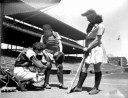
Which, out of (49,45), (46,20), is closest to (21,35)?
(46,20)

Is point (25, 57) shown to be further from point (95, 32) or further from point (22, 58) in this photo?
point (95, 32)

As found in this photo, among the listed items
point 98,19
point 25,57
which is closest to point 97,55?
point 98,19

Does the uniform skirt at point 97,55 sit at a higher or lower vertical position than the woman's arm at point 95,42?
lower

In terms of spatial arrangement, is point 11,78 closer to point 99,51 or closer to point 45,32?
point 45,32

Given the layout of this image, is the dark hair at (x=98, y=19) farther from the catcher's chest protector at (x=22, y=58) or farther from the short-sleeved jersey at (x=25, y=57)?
the catcher's chest protector at (x=22, y=58)

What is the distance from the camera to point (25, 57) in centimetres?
498

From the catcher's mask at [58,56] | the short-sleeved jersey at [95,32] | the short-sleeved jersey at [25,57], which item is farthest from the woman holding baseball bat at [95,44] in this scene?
the short-sleeved jersey at [25,57]

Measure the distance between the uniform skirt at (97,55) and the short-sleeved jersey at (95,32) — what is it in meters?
0.23

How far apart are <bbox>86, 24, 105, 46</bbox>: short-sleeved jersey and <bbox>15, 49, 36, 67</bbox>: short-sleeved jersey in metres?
1.17

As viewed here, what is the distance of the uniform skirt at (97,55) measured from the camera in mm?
4674

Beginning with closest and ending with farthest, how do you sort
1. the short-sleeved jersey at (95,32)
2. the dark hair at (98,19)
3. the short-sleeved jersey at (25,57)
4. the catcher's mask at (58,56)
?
the short-sleeved jersey at (95,32) → the dark hair at (98,19) → the short-sleeved jersey at (25,57) → the catcher's mask at (58,56)

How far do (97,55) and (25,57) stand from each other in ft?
4.91

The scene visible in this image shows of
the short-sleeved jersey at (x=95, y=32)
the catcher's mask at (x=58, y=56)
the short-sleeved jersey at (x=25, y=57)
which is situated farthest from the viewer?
the catcher's mask at (x=58, y=56)

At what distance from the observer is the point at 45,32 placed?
5.68 m
